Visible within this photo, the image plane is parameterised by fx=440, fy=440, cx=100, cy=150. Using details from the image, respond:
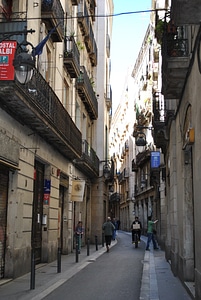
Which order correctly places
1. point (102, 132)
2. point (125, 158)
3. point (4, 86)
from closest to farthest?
1. point (4, 86)
2. point (102, 132)
3. point (125, 158)

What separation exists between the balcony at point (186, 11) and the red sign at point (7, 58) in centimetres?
462

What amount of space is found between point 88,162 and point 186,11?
18.0 m

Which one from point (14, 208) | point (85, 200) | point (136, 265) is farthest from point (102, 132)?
point (14, 208)

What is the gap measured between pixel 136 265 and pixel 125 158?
1821 inches

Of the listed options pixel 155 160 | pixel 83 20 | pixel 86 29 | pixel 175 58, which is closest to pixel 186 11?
pixel 175 58

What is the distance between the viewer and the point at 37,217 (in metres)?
15.5

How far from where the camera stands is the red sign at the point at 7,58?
1030cm

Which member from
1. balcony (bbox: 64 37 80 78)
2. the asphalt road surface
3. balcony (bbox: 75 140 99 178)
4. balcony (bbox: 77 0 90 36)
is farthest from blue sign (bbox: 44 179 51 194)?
balcony (bbox: 77 0 90 36)

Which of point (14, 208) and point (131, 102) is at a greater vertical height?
point (131, 102)

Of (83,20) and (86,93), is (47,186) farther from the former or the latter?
(83,20)

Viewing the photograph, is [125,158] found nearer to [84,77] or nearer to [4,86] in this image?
[84,77]

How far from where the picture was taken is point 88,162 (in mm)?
24531

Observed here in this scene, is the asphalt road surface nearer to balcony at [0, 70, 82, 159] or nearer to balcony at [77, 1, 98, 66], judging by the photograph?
balcony at [0, 70, 82, 159]

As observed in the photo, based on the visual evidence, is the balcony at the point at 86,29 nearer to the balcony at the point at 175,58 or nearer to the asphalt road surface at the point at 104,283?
the balcony at the point at 175,58
